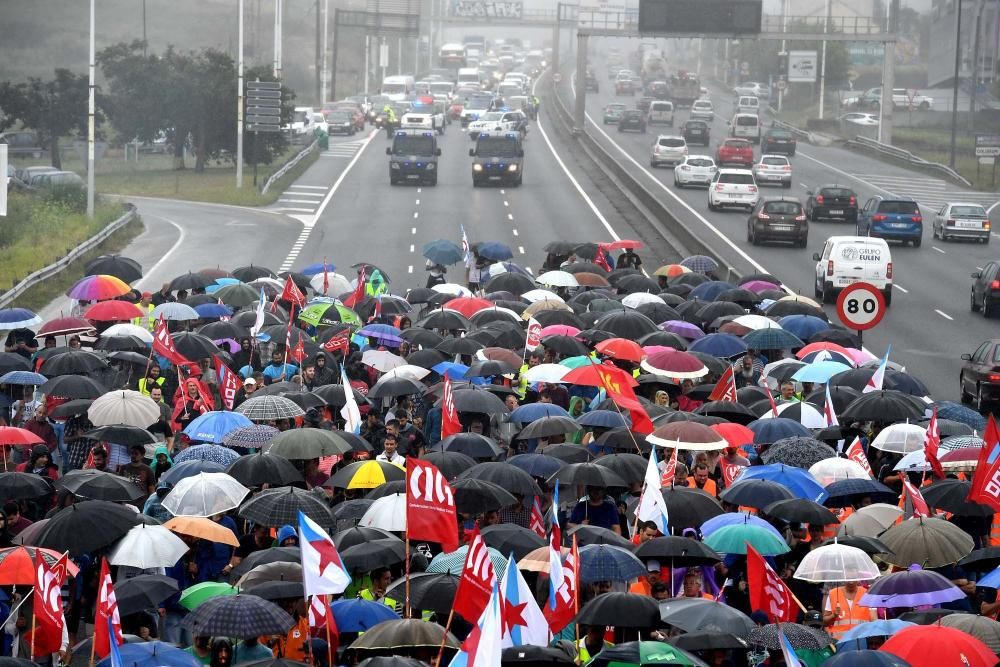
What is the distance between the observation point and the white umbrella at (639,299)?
82.4 feet

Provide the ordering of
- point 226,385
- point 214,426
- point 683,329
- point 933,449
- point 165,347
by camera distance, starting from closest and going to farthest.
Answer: point 933,449 < point 214,426 < point 226,385 < point 165,347 < point 683,329

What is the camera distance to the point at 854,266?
1411 inches

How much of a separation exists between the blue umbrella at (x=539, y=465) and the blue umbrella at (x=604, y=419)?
1.93 metres

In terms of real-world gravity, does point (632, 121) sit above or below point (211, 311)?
above

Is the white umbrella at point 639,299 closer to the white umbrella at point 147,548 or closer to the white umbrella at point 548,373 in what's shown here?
the white umbrella at point 548,373

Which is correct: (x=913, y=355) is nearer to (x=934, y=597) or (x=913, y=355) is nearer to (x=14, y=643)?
(x=934, y=597)

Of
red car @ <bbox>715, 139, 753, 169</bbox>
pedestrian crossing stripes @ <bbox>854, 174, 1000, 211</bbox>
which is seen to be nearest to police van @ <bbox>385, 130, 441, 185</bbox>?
red car @ <bbox>715, 139, 753, 169</bbox>

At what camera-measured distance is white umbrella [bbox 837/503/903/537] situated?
13.7 metres

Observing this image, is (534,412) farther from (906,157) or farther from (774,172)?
(906,157)

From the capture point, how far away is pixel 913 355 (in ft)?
102

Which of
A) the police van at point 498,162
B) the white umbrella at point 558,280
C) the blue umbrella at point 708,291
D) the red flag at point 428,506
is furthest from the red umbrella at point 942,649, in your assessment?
the police van at point 498,162

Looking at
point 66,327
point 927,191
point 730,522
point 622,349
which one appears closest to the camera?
point 730,522

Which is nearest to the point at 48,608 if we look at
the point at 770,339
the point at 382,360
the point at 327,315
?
the point at 382,360

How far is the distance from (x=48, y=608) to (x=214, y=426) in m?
5.93
